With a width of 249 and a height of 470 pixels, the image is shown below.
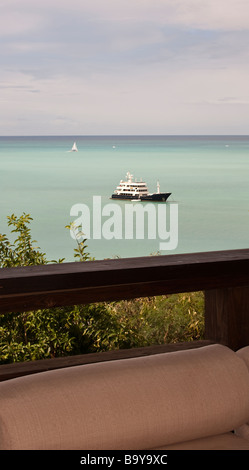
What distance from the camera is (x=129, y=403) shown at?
4.24 ft

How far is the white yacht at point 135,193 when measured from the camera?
20609 millimetres

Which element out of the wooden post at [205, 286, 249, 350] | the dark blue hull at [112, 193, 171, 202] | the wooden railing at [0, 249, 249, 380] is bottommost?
the wooden post at [205, 286, 249, 350]

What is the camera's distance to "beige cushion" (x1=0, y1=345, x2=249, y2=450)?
3.97ft

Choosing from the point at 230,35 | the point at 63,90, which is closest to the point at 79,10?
the point at 63,90

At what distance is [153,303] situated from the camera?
15.1ft

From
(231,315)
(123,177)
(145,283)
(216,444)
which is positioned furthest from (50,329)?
(123,177)

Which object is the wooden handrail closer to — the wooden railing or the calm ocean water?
the wooden railing

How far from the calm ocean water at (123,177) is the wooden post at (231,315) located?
13.2 meters

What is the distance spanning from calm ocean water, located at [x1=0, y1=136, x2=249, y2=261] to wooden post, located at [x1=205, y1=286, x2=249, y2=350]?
1318 centimetres

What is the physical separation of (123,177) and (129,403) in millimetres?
23686

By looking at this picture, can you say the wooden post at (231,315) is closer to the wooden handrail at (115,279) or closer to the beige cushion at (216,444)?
the wooden handrail at (115,279)

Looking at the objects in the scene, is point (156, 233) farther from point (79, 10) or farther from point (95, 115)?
point (79, 10)

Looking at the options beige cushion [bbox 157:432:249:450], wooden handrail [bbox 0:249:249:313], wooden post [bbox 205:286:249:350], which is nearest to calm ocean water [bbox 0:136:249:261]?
wooden post [bbox 205:286:249:350]

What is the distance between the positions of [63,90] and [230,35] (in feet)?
20.9
